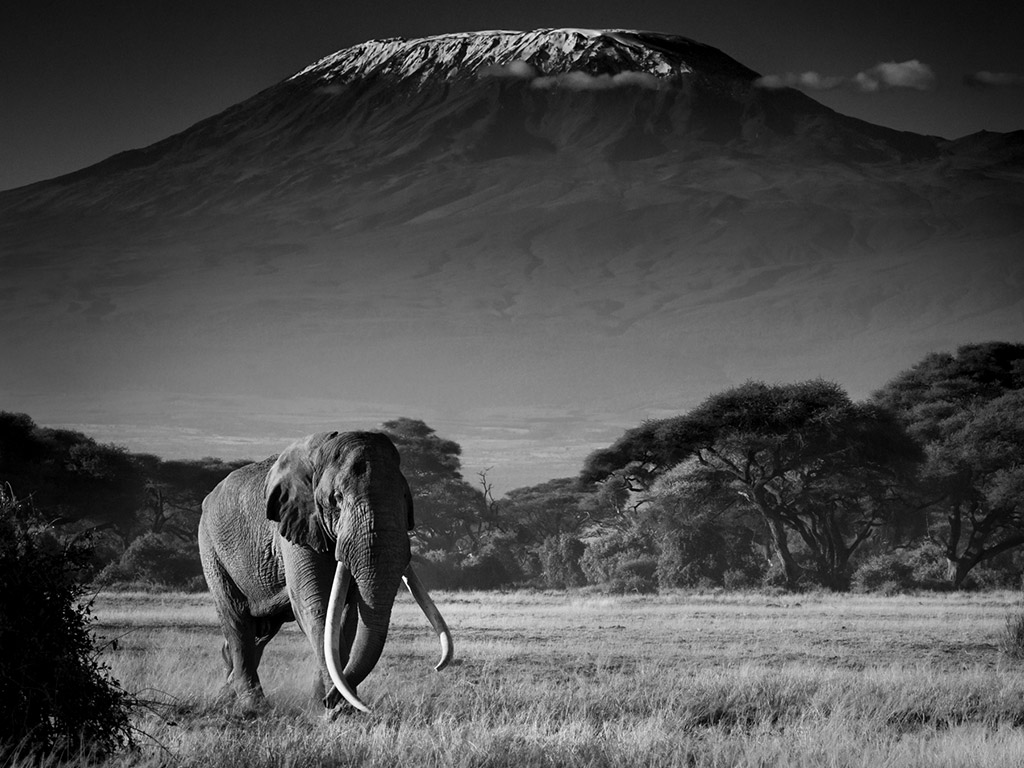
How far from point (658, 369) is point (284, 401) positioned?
171ft

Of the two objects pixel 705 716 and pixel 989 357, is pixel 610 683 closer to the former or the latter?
pixel 705 716

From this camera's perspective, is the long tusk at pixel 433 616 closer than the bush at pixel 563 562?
Yes

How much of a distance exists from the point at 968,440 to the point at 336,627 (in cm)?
3707

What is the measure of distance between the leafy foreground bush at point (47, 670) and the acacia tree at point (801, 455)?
33203mm

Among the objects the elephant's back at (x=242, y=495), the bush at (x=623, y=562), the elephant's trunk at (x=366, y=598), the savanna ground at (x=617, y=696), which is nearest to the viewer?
the savanna ground at (x=617, y=696)

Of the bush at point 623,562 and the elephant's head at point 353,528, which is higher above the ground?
the elephant's head at point 353,528

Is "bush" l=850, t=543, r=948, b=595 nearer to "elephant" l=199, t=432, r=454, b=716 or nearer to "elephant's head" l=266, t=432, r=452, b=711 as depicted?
"elephant" l=199, t=432, r=454, b=716

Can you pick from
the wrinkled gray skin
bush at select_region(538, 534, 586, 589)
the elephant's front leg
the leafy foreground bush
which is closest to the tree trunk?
bush at select_region(538, 534, 586, 589)

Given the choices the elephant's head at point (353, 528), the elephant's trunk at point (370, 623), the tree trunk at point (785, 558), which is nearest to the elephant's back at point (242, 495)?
the elephant's head at point (353, 528)

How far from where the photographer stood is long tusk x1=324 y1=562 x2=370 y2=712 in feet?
37.0

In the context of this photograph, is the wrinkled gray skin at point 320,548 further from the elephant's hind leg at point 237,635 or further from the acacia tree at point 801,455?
the acacia tree at point 801,455

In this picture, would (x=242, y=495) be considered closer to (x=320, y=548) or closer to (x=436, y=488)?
(x=320, y=548)

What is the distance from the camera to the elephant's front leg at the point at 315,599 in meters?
12.0

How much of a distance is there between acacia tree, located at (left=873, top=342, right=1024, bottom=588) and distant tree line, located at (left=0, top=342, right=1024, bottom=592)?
72 mm
